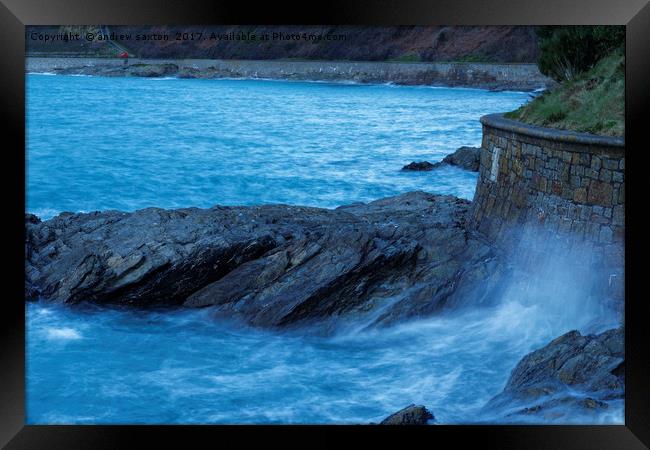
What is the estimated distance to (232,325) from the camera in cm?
1366

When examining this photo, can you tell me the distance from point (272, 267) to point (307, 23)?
600 centimetres

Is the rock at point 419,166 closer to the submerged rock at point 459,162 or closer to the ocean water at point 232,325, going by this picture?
the submerged rock at point 459,162

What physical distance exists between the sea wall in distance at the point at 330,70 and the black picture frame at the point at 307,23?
12.9 m

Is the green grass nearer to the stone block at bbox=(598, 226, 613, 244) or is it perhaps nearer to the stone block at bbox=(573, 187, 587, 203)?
the stone block at bbox=(573, 187, 587, 203)

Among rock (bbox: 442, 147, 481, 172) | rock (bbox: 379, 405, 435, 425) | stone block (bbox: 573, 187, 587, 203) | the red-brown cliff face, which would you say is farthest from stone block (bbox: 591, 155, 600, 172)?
the red-brown cliff face

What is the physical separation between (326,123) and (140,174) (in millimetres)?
4243

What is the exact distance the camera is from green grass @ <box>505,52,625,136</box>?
1289cm

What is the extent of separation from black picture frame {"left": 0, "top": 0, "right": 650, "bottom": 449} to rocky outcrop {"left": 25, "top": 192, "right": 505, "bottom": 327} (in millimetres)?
4248

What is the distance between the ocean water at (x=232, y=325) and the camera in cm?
1158

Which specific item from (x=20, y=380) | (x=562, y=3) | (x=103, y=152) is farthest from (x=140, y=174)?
(x=562, y=3)

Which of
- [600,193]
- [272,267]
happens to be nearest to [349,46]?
[272,267]

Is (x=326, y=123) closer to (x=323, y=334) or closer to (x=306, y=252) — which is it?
(x=306, y=252)

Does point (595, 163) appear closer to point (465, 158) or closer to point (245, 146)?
Result: point (465, 158)

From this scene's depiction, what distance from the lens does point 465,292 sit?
13672 mm
